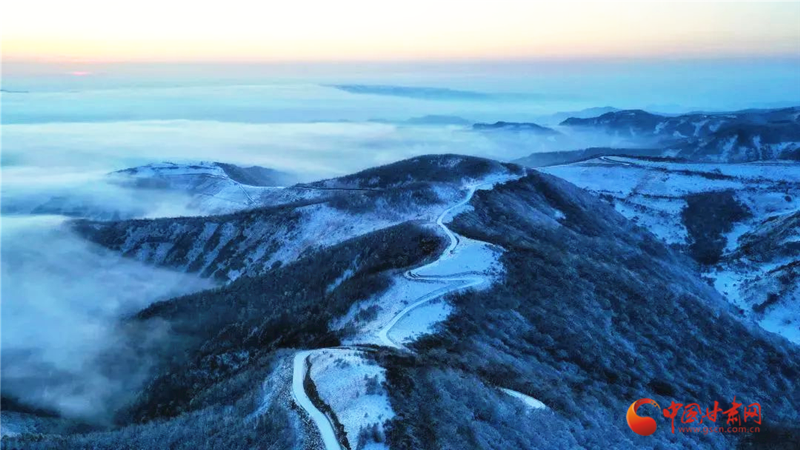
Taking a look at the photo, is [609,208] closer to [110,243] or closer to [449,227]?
[449,227]

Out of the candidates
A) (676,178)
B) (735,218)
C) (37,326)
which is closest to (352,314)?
(37,326)

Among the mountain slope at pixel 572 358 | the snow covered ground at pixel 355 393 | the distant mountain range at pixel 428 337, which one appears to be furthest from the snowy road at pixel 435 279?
the snow covered ground at pixel 355 393

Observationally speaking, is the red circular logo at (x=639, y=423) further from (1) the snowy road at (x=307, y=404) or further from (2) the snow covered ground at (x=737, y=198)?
(2) the snow covered ground at (x=737, y=198)

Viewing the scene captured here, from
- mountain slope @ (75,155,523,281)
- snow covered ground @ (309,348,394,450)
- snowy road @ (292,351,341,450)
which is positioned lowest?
mountain slope @ (75,155,523,281)

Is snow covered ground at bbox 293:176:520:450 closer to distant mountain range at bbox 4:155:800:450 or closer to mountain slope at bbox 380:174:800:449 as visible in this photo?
distant mountain range at bbox 4:155:800:450

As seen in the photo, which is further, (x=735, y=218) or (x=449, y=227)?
(x=735, y=218)

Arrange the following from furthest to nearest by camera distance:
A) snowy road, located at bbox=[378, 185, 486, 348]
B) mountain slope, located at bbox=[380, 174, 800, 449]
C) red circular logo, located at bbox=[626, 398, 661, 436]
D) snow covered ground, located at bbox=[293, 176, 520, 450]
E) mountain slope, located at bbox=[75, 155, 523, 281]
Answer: mountain slope, located at bbox=[75, 155, 523, 281]
snowy road, located at bbox=[378, 185, 486, 348]
red circular logo, located at bbox=[626, 398, 661, 436]
mountain slope, located at bbox=[380, 174, 800, 449]
snow covered ground, located at bbox=[293, 176, 520, 450]

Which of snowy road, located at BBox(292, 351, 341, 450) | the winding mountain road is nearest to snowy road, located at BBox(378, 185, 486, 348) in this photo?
the winding mountain road

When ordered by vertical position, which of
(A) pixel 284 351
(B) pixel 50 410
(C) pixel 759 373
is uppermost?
(A) pixel 284 351
